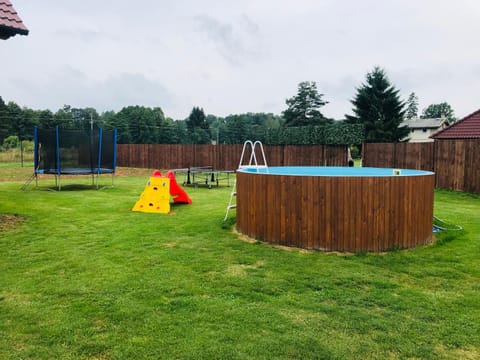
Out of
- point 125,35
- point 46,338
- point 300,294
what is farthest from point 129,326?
point 125,35

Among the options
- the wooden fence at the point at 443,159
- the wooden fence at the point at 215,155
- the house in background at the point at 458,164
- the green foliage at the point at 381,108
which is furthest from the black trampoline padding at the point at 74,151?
the green foliage at the point at 381,108

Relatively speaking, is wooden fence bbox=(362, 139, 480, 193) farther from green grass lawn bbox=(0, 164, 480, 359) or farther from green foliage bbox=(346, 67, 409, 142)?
green foliage bbox=(346, 67, 409, 142)

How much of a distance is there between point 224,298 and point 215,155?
2009cm

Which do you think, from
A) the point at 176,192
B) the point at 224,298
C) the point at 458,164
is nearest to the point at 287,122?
the point at 458,164

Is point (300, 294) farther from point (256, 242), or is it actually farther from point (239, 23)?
point (239, 23)

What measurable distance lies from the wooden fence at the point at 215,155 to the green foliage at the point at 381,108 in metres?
17.3

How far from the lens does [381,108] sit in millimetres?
36406

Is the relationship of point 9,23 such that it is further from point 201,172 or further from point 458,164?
point 458,164

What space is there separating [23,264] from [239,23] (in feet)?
44.2

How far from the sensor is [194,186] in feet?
47.0

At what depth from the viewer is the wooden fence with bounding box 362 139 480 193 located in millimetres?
11867

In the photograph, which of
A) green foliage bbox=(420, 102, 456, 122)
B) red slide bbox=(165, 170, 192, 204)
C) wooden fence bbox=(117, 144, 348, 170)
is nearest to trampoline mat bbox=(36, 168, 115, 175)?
red slide bbox=(165, 170, 192, 204)

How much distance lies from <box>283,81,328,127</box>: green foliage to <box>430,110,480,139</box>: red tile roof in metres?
38.4

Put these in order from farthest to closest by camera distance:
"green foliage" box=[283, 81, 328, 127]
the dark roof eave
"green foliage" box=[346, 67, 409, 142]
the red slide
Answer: "green foliage" box=[283, 81, 328, 127] < "green foliage" box=[346, 67, 409, 142] < the red slide < the dark roof eave
